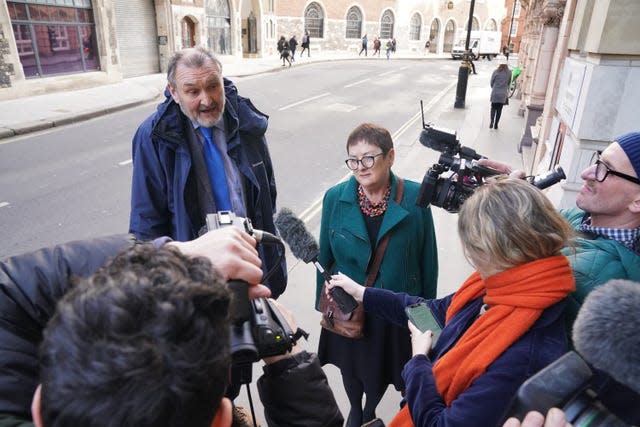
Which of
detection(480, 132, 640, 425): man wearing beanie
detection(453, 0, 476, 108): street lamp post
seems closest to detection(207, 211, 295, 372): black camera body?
detection(480, 132, 640, 425): man wearing beanie

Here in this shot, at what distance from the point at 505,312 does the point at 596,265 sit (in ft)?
1.47

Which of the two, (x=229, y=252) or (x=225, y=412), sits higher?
(x=229, y=252)

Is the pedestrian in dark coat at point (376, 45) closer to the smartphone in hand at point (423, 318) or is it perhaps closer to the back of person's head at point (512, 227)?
the smartphone in hand at point (423, 318)

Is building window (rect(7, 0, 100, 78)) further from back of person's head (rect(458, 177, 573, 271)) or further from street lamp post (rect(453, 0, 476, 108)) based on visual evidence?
back of person's head (rect(458, 177, 573, 271))

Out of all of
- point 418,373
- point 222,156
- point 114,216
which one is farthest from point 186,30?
point 418,373

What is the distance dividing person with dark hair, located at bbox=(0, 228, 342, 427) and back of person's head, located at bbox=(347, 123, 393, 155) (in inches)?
71.8

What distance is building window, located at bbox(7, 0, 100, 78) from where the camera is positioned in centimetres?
1316

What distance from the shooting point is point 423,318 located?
187cm

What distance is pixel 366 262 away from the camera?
2.54 m

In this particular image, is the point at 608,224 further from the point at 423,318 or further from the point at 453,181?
the point at 423,318

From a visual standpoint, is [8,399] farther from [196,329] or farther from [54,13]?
[54,13]

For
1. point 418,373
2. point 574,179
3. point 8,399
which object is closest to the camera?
point 8,399

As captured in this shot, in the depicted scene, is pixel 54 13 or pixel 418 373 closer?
pixel 418 373

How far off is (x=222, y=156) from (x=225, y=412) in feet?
6.44
